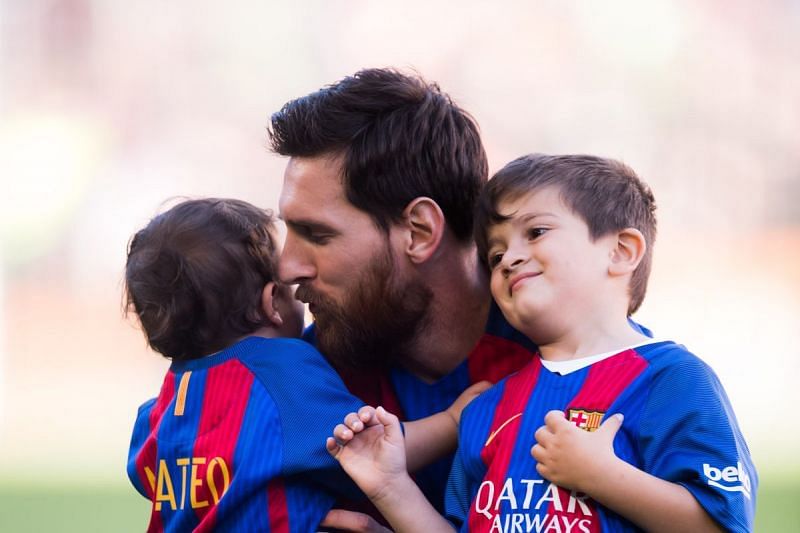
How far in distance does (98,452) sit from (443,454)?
595 centimetres

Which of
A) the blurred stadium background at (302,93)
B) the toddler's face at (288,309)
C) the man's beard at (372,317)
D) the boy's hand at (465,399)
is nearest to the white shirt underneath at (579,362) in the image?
the boy's hand at (465,399)

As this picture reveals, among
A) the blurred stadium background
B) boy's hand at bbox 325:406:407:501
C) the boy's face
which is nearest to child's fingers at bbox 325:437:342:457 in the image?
boy's hand at bbox 325:406:407:501

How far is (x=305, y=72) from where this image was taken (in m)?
8.32

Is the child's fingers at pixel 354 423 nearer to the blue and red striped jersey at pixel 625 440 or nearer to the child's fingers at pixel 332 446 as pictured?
the child's fingers at pixel 332 446

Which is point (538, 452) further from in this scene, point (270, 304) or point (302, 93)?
point (302, 93)

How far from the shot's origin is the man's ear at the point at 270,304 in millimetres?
1973

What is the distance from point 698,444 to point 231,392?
30.0 inches

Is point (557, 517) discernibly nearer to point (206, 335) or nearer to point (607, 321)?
point (607, 321)

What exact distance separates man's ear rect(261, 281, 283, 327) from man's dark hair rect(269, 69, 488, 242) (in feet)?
0.69

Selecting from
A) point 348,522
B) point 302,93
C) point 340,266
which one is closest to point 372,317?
point 340,266

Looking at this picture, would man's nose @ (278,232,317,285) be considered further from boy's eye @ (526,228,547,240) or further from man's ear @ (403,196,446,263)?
boy's eye @ (526,228,547,240)

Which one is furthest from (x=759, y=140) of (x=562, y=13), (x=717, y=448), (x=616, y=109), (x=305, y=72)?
(x=717, y=448)

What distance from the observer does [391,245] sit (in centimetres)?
206

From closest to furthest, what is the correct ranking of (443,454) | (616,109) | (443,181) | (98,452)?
1. (443,454)
2. (443,181)
3. (98,452)
4. (616,109)
